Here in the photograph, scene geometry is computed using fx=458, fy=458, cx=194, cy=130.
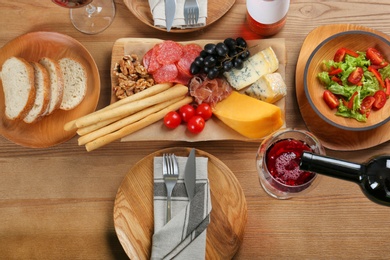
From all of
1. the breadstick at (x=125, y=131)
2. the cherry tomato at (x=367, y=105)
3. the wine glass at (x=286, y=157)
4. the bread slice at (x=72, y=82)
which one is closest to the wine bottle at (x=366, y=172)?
the wine glass at (x=286, y=157)

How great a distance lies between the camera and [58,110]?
1418 millimetres

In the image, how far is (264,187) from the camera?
4.47ft

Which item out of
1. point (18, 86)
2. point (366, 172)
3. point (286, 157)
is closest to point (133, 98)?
point (18, 86)

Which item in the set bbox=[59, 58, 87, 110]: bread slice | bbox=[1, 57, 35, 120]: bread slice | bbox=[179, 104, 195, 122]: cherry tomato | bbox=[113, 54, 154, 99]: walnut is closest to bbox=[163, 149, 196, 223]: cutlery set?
bbox=[179, 104, 195, 122]: cherry tomato

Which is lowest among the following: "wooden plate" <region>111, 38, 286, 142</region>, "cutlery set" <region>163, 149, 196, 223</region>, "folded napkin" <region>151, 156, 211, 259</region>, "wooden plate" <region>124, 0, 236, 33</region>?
"folded napkin" <region>151, 156, 211, 259</region>

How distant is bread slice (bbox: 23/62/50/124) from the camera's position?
136cm

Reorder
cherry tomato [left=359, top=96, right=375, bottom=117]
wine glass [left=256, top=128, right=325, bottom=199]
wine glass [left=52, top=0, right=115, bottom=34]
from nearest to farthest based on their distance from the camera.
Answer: wine glass [left=256, top=128, right=325, bottom=199]
cherry tomato [left=359, top=96, right=375, bottom=117]
wine glass [left=52, top=0, right=115, bottom=34]

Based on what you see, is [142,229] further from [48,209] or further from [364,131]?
[364,131]

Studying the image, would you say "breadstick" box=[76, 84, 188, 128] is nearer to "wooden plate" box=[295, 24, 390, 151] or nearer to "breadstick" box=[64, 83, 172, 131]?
"breadstick" box=[64, 83, 172, 131]

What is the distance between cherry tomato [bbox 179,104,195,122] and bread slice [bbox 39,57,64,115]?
37 cm

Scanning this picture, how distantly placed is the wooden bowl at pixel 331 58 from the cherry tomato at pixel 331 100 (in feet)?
0.04

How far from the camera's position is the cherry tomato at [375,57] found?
1.34 metres

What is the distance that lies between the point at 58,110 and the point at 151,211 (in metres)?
0.43

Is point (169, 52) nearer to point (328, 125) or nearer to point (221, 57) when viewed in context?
point (221, 57)
